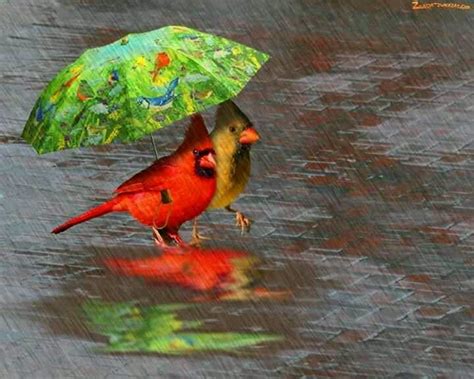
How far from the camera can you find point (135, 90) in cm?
894

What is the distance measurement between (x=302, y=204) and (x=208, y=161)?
1.58 m

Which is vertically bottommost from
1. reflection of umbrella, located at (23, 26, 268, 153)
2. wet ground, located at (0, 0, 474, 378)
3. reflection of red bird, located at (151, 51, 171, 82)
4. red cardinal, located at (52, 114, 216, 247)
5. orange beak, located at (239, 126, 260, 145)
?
wet ground, located at (0, 0, 474, 378)

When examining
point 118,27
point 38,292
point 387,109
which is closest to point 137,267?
point 38,292

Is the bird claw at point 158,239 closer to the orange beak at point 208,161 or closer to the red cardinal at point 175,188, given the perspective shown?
the red cardinal at point 175,188

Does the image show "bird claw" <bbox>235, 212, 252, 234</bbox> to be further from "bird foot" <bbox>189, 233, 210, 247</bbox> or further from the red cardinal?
the red cardinal

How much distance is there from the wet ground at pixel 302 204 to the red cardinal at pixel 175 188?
0.38 m

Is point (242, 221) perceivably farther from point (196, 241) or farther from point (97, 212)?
point (97, 212)

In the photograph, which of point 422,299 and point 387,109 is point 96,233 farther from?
point 387,109

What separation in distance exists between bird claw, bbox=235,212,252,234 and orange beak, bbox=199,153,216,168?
0.82 meters

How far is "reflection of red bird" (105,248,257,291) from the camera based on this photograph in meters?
9.55
